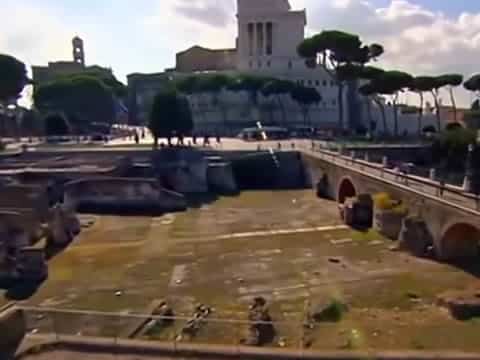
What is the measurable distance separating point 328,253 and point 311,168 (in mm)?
18587

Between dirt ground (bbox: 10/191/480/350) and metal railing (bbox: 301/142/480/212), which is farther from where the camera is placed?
metal railing (bbox: 301/142/480/212)

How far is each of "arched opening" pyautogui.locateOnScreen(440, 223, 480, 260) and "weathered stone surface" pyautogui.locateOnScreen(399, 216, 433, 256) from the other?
865 millimetres

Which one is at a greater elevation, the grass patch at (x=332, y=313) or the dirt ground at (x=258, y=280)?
the grass patch at (x=332, y=313)

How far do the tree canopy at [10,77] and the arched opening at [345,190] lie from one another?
3617cm

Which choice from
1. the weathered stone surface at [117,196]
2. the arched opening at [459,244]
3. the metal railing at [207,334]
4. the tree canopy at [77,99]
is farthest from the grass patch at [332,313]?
the tree canopy at [77,99]

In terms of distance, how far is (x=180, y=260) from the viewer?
2289cm

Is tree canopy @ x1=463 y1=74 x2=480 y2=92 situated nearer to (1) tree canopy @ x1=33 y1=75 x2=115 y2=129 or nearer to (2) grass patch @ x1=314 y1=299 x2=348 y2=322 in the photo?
(1) tree canopy @ x1=33 y1=75 x2=115 y2=129

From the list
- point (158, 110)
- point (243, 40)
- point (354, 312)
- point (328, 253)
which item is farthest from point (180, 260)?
point (243, 40)

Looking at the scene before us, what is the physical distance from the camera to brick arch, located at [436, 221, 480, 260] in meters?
20.9

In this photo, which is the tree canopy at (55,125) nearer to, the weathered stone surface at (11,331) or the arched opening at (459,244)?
the arched opening at (459,244)

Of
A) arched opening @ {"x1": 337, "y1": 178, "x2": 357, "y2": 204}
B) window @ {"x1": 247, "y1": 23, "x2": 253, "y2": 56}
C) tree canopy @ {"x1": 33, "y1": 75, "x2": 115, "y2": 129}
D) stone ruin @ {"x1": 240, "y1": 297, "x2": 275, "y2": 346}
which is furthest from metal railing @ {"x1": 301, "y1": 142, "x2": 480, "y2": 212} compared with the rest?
window @ {"x1": 247, "y1": 23, "x2": 253, "y2": 56}

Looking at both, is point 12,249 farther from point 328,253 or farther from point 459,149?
point 459,149

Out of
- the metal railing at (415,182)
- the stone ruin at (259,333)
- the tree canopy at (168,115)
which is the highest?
the tree canopy at (168,115)

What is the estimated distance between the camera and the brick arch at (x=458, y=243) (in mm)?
20891
